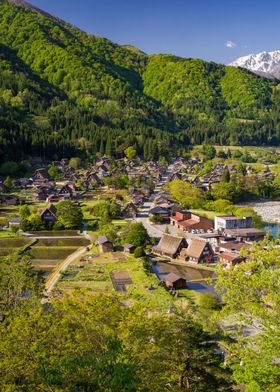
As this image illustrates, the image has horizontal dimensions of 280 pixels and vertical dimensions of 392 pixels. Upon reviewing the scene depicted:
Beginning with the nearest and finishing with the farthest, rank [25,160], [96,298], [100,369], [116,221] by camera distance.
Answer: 1. [100,369]
2. [96,298]
3. [116,221]
4. [25,160]

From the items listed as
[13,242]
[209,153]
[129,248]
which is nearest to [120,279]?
[129,248]

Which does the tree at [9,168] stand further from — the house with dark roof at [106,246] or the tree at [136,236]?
the house with dark roof at [106,246]

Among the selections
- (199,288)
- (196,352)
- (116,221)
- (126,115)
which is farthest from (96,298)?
(126,115)

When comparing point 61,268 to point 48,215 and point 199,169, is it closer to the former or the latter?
point 48,215

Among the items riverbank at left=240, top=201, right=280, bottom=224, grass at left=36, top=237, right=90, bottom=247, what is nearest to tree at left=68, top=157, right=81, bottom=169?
riverbank at left=240, top=201, right=280, bottom=224

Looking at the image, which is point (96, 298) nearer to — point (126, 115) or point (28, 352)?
point (28, 352)

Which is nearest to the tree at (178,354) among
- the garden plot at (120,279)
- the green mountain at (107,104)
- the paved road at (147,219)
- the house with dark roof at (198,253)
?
the garden plot at (120,279)
